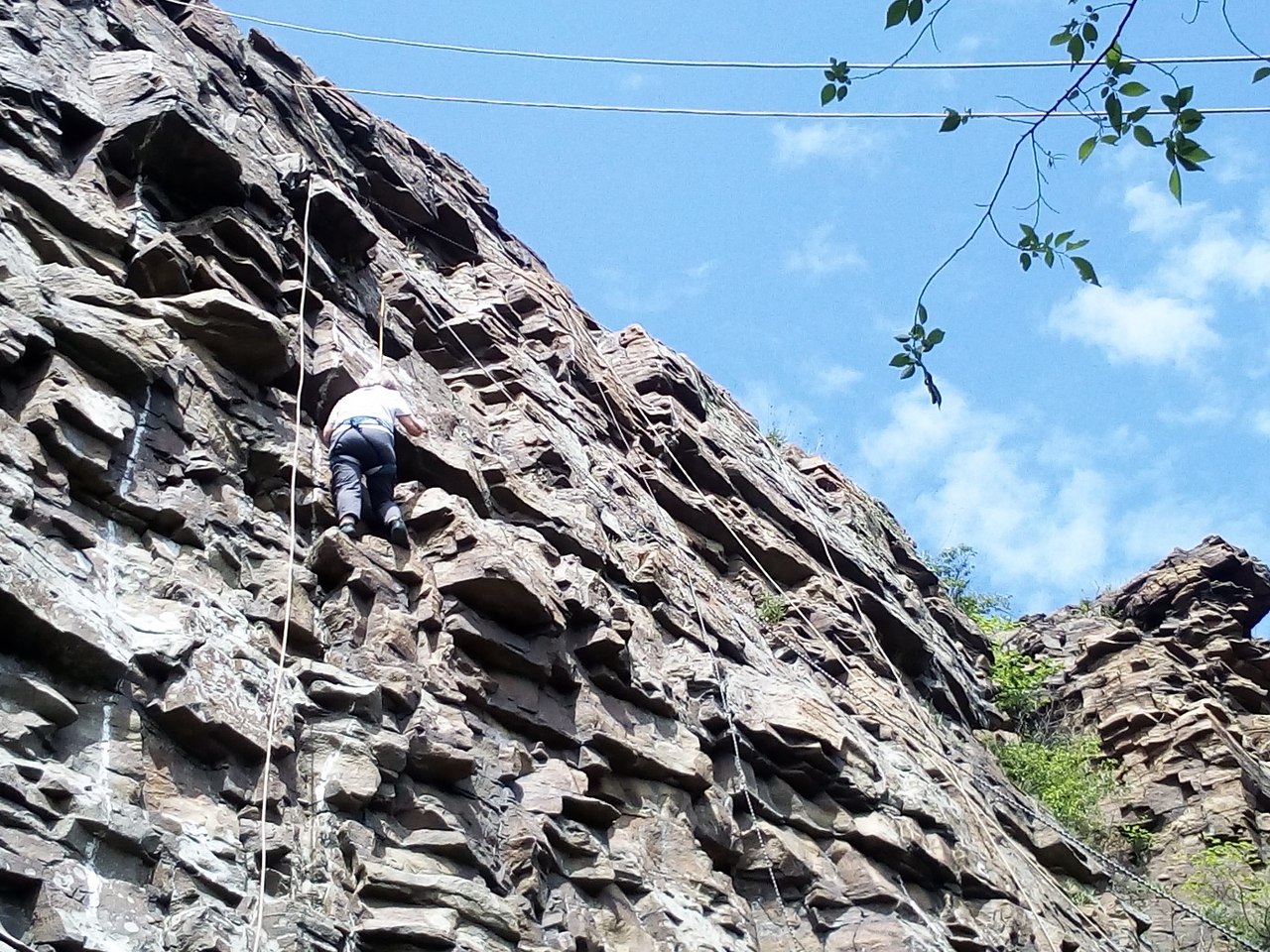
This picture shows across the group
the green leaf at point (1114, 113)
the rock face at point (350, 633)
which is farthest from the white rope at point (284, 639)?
the green leaf at point (1114, 113)

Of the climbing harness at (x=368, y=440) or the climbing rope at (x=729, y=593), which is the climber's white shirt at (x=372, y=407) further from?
the climbing rope at (x=729, y=593)

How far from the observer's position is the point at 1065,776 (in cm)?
1650

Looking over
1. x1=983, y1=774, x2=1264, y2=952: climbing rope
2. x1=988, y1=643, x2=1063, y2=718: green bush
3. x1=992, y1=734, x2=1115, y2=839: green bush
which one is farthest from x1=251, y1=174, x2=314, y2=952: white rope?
x1=988, y1=643, x2=1063, y2=718: green bush

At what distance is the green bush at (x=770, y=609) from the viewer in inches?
520

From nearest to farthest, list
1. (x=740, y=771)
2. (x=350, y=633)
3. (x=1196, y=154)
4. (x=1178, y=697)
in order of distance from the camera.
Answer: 1. (x=1196, y=154)
2. (x=350, y=633)
3. (x=740, y=771)
4. (x=1178, y=697)

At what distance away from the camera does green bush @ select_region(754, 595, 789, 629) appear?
13.2m

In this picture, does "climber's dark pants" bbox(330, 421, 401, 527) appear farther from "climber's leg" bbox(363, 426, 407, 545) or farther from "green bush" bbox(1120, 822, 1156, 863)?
"green bush" bbox(1120, 822, 1156, 863)

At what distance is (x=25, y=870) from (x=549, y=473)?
252 inches

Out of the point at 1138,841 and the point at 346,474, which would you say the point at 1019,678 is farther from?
the point at 346,474

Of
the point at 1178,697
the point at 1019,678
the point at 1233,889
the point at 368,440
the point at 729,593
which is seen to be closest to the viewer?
the point at 368,440

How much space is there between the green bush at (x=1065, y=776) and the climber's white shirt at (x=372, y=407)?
9.47 meters

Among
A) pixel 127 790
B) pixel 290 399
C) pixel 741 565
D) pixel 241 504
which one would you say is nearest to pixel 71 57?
pixel 290 399

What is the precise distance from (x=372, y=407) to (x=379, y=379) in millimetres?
776

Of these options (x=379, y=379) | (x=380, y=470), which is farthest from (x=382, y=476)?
(x=379, y=379)
